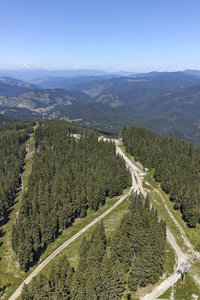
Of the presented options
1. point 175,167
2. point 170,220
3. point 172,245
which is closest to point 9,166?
point 175,167

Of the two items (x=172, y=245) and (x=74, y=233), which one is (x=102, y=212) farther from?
(x=172, y=245)

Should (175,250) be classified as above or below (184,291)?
below

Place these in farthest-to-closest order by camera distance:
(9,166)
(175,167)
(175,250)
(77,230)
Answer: (9,166) < (175,167) < (77,230) < (175,250)

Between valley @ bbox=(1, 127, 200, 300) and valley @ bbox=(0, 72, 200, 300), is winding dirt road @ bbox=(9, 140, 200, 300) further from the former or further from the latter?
valley @ bbox=(0, 72, 200, 300)

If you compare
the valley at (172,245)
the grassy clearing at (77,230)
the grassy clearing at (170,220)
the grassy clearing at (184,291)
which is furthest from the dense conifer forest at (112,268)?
the grassy clearing at (170,220)

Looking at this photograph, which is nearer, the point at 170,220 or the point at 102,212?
the point at 170,220

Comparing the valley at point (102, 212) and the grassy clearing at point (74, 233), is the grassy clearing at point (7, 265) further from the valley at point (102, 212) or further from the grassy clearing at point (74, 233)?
the grassy clearing at point (74, 233)

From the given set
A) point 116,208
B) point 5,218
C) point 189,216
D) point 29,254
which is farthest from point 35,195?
point 189,216
